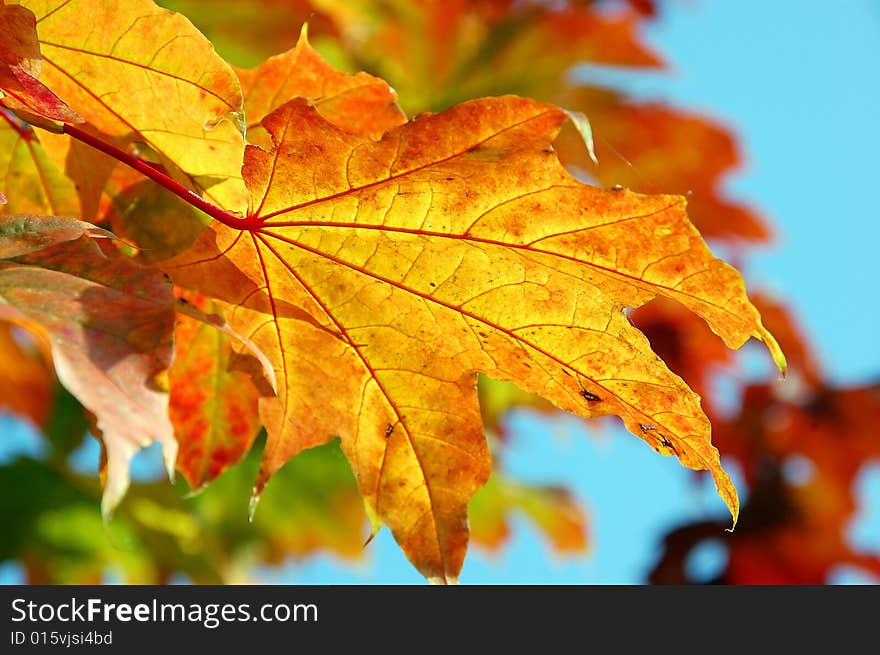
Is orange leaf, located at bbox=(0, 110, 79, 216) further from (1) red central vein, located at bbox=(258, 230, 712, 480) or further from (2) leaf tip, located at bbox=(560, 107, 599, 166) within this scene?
(2) leaf tip, located at bbox=(560, 107, 599, 166)

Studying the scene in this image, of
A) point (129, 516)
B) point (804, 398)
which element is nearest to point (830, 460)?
point (804, 398)

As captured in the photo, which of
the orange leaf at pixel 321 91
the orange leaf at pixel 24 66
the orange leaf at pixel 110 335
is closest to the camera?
the orange leaf at pixel 110 335

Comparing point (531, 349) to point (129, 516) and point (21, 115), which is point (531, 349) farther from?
point (129, 516)

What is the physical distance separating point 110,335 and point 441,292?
0.31 metres

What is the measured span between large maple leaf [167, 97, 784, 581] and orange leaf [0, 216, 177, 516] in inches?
7.1

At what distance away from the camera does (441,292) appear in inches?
29.5

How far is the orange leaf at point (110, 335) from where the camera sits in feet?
1.57

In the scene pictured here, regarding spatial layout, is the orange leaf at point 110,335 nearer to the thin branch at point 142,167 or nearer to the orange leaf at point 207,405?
the thin branch at point 142,167

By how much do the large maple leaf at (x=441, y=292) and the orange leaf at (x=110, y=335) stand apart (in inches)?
7.1

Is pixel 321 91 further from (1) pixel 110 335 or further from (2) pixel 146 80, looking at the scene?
(1) pixel 110 335

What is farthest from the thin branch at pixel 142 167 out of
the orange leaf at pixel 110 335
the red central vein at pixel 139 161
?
the orange leaf at pixel 110 335

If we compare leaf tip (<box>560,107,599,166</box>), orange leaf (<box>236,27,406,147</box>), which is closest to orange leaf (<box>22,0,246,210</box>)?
orange leaf (<box>236,27,406,147</box>)

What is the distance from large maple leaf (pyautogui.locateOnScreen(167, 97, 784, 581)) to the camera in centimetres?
70

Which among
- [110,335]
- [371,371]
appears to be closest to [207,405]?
[371,371]
